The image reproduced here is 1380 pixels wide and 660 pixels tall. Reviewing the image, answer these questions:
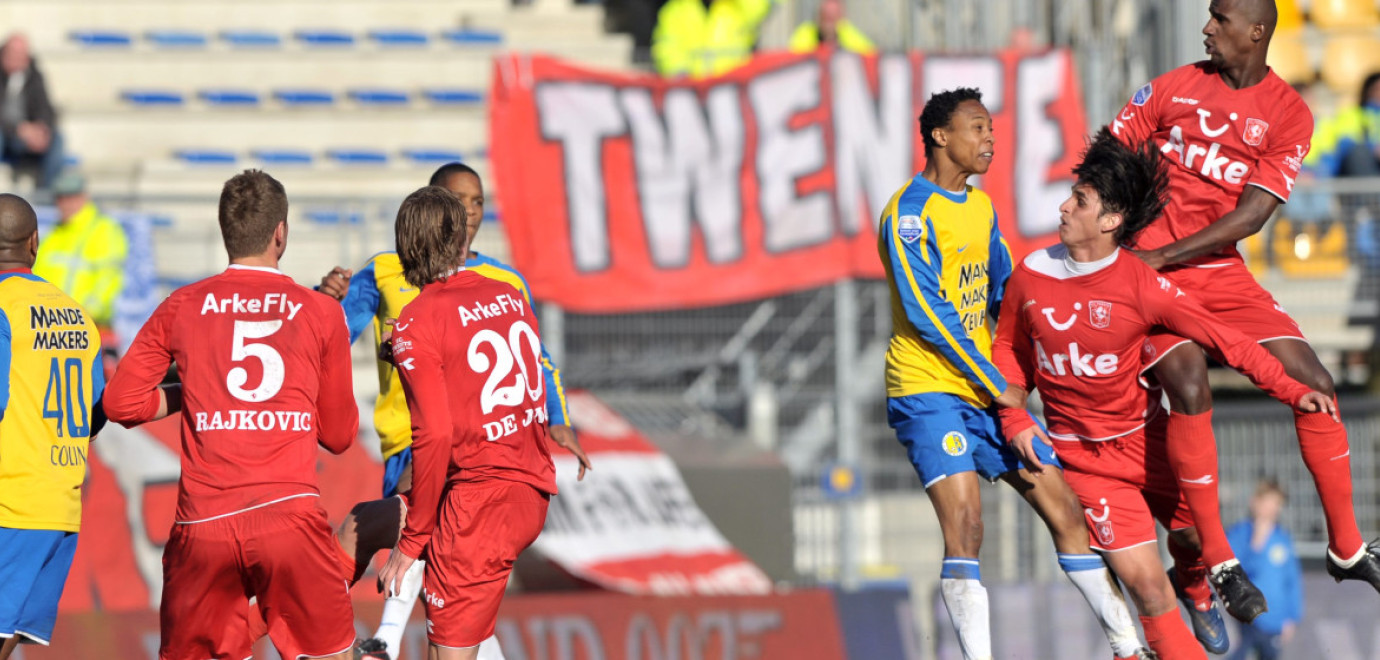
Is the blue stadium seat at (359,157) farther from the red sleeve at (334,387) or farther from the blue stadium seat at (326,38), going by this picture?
the red sleeve at (334,387)

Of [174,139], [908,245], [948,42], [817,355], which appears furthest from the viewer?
[174,139]

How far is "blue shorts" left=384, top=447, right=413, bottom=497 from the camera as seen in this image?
6928mm

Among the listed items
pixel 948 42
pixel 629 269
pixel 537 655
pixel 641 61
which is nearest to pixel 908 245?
pixel 537 655

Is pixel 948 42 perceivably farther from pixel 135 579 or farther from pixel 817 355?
pixel 135 579

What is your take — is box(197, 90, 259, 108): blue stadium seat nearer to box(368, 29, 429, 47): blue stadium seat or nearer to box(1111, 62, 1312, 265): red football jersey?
box(368, 29, 429, 47): blue stadium seat

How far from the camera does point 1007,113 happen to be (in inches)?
485

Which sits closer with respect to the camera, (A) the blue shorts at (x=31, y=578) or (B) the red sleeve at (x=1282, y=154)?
(A) the blue shorts at (x=31, y=578)

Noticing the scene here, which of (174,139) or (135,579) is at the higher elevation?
(174,139)

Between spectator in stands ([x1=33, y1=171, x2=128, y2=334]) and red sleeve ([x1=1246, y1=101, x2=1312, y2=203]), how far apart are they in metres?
7.78

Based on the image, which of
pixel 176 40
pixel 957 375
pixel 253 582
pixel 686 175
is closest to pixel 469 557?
pixel 253 582

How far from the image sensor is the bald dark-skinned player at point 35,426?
5918 millimetres

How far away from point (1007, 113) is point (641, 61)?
4.58 meters

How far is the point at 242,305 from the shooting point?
5.52 m

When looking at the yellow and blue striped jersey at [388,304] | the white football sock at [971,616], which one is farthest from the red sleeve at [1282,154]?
the yellow and blue striped jersey at [388,304]
